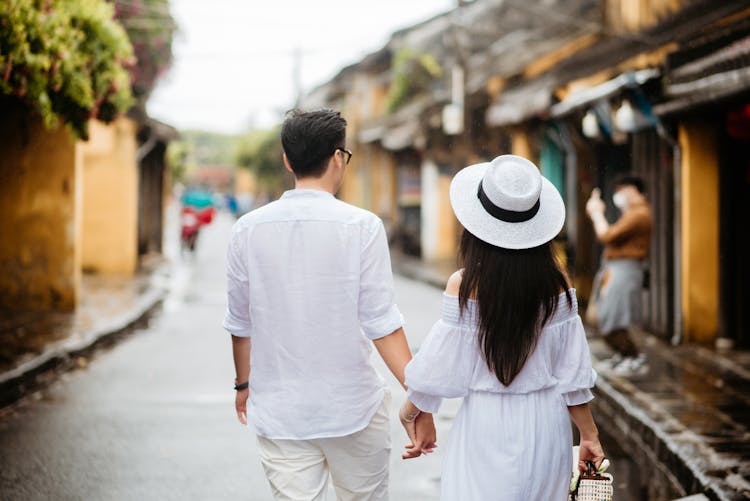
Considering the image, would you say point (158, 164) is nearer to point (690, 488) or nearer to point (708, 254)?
point (708, 254)

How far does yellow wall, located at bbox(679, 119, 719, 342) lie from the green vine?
2021cm

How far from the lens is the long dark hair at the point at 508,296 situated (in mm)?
3092

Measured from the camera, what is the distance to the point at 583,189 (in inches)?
659

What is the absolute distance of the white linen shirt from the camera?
10.4 feet

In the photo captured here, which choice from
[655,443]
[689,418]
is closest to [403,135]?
[689,418]

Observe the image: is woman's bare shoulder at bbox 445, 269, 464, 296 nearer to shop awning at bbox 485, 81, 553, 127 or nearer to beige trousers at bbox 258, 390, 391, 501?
beige trousers at bbox 258, 390, 391, 501

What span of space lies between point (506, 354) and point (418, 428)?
1.40 ft

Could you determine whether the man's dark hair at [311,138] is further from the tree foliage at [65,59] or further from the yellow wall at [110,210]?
the yellow wall at [110,210]

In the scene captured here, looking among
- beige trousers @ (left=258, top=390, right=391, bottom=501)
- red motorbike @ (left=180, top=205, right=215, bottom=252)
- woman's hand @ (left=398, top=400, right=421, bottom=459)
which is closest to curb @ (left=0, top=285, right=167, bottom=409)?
beige trousers @ (left=258, top=390, right=391, bottom=501)

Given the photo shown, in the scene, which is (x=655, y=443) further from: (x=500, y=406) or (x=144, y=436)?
(x=500, y=406)

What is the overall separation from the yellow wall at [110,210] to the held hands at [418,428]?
61.4 feet

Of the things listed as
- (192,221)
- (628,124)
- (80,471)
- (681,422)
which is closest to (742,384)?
(681,422)

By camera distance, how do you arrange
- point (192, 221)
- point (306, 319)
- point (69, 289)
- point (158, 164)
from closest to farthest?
1. point (306, 319)
2. point (69, 289)
3. point (192, 221)
4. point (158, 164)

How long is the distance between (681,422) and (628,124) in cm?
607
